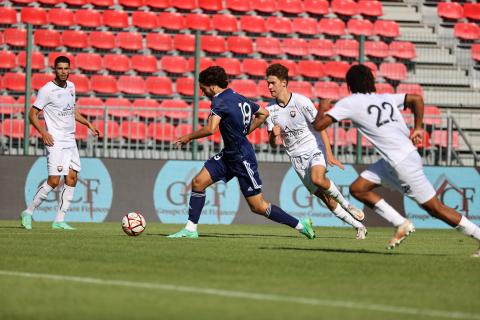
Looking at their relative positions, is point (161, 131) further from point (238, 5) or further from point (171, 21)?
point (238, 5)

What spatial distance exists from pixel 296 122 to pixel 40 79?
956 cm

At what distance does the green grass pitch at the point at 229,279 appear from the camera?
6.75m

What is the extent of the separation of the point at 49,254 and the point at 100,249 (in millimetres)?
897

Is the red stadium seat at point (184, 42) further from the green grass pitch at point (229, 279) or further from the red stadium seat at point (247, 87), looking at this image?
the green grass pitch at point (229, 279)

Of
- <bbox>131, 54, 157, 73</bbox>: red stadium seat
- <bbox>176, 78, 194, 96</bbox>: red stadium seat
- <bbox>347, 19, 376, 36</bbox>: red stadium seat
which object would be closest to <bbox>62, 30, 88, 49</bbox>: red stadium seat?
<bbox>131, 54, 157, 73</bbox>: red stadium seat

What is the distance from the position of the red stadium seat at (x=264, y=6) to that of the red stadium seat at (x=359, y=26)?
202 centimetres

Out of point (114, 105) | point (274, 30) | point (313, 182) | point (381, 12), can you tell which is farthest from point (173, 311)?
point (381, 12)

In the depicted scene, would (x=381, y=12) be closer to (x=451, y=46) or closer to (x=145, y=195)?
(x=451, y=46)

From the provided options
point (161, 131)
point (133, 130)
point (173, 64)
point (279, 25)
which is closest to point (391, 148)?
point (133, 130)

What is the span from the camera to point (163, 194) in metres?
19.9

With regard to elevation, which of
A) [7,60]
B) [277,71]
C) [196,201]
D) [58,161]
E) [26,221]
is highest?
[7,60]

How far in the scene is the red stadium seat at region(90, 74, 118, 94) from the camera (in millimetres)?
22750

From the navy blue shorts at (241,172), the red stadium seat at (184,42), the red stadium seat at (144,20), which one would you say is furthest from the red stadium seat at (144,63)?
the navy blue shorts at (241,172)

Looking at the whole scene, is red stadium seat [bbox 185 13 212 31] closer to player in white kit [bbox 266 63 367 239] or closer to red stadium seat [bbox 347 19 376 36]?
red stadium seat [bbox 347 19 376 36]
